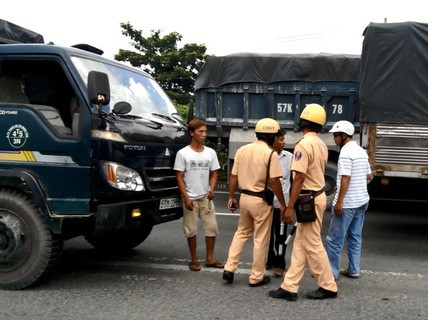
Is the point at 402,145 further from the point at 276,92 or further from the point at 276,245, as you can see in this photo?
the point at 276,92

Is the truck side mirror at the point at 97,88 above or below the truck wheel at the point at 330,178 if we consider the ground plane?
above

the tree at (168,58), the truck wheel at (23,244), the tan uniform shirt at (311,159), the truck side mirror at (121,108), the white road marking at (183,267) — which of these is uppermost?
the tree at (168,58)

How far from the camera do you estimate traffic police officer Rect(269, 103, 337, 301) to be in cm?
435

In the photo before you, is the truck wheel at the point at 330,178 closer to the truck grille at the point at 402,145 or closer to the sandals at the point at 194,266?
the truck grille at the point at 402,145

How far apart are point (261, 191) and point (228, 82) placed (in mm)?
5603

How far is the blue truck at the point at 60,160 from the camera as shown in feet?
14.2

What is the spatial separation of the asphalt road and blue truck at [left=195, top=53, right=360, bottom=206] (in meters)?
3.57

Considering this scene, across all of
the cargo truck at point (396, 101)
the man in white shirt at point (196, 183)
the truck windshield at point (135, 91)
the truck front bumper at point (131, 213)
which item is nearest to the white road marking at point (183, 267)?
the man in white shirt at point (196, 183)

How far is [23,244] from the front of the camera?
4430mm

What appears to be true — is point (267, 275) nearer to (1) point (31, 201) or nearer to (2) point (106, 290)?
(2) point (106, 290)

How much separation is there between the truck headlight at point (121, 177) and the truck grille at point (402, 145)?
3.73 m

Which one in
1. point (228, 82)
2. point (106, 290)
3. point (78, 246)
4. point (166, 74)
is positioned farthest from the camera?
point (166, 74)

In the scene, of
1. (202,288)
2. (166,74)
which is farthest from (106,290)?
(166,74)

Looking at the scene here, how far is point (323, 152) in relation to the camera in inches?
176
